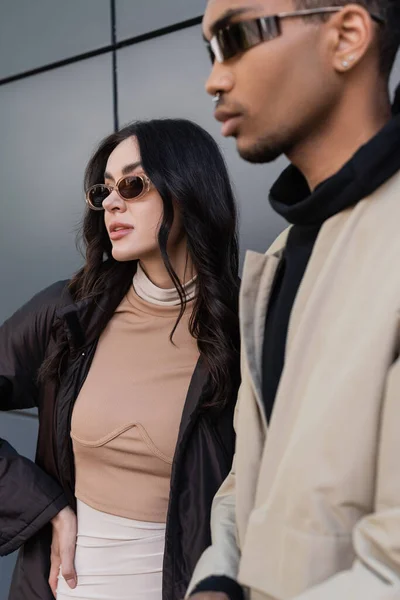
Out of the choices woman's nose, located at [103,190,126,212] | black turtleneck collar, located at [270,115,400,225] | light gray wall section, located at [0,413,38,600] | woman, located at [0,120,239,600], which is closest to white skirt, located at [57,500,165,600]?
woman, located at [0,120,239,600]

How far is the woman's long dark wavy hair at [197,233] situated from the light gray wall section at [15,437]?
4.50ft

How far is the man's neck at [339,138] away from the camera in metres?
0.78

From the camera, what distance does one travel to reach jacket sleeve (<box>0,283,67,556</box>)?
1451mm

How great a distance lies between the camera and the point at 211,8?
0.84 m

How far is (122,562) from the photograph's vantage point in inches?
52.4

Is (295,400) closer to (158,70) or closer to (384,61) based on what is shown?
(384,61)

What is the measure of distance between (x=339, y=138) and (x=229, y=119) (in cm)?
16

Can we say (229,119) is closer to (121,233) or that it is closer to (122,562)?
(121,233)

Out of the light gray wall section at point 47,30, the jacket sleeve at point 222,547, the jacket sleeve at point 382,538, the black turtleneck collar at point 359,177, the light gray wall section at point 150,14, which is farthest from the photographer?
the light gray wall section at point 47,30

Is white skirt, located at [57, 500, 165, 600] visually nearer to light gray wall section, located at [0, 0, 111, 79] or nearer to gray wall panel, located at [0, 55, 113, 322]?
gray wall panel, located at [0, 55, 113, 322]

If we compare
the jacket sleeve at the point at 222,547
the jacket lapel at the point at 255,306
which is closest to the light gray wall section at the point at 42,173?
the jacket lapel at the point at 255,306

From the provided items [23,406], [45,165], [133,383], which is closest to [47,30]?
[45,165]

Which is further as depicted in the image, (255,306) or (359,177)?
(255,306)

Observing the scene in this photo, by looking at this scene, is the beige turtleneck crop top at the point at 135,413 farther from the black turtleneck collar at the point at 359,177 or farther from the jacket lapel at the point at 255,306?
the black turtleneck collar at the point at 359,177
